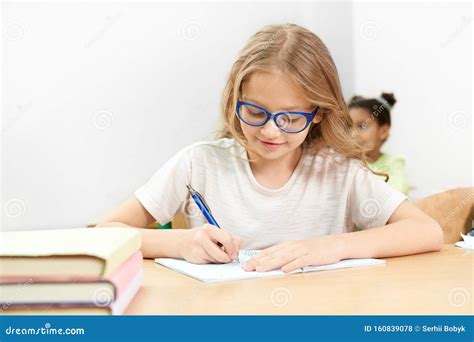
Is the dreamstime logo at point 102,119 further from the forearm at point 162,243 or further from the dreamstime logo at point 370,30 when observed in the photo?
the forearm at point 162,243

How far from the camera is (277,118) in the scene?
1228mm

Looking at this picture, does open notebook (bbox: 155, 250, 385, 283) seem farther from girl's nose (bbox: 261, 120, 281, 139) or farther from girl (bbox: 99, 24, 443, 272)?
girl's nose (bbox: 261, 120, 281, 139)

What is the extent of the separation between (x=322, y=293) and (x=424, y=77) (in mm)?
2462

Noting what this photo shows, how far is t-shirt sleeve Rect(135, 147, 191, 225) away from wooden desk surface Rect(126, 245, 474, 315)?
362mm

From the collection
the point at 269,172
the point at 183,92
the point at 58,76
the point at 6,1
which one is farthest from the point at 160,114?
the point at 269,172

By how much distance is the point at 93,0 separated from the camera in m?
2.74

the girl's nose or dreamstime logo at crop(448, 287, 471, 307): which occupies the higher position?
the girl's nose

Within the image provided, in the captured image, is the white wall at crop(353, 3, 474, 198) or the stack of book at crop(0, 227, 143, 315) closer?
the stack of book at crop(0, 227, 143, 315)

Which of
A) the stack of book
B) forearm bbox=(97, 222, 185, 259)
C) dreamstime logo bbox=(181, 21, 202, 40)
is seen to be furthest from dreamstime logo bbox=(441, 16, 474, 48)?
the stack of book

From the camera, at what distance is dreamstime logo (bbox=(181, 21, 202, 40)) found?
110 inches

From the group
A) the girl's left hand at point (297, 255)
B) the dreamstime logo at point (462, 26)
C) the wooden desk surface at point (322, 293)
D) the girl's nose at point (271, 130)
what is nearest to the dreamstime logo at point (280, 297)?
Result: the wooden desk surface at point (322, 293)

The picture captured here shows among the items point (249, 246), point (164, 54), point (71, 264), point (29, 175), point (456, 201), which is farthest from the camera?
point (164, 54)
